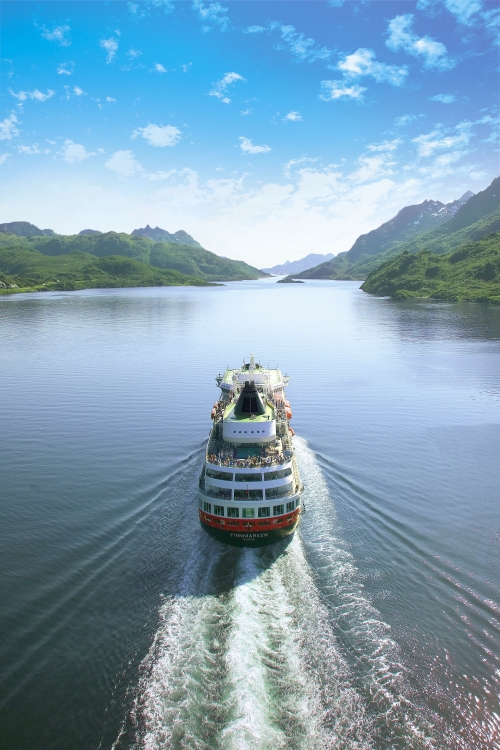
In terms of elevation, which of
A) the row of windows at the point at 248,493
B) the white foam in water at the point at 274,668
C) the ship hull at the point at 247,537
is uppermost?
the row of windows at the point at 248,493

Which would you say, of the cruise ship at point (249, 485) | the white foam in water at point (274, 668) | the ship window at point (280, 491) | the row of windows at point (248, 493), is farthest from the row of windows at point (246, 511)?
the white foam in water at point (274, 668)

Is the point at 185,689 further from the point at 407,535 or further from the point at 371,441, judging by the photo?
the point at 371,441

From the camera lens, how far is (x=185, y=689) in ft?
77.0

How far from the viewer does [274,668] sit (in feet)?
81.7

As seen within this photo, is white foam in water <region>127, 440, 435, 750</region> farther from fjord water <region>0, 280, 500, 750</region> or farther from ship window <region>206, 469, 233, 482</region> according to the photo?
ship window <region>206, 469, 233, 482</region>

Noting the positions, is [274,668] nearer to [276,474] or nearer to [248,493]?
[248,493]

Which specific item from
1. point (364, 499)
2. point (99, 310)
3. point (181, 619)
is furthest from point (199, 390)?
point (99, 310)

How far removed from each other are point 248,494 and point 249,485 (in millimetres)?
736

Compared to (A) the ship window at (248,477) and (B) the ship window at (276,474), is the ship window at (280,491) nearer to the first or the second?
(B) the ship window at (276,474)

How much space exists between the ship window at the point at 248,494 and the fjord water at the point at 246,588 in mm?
3872

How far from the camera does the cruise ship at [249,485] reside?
35938 mm

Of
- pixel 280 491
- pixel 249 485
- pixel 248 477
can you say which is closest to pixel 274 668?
pixel 249 485

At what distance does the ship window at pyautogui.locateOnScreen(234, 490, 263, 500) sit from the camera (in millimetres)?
36656

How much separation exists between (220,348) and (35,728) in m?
93.5
